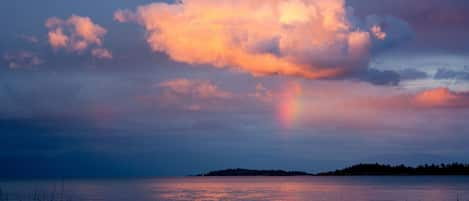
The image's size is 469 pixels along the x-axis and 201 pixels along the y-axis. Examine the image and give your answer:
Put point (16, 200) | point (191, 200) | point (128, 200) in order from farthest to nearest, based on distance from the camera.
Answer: point (128, 200), point (191, 200), point (16, 200)

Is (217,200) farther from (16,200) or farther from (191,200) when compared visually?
(16,200)

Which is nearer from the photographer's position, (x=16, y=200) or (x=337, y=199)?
(x=16, y=200)

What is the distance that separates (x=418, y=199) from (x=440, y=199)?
3.78 meters

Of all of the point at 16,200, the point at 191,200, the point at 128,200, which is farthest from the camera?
the point at 128,200

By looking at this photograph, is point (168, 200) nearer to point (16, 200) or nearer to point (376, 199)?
point (16, 200)

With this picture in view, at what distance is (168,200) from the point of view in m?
98.6

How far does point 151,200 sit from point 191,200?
8.87 meters

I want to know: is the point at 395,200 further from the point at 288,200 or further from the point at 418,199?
the point at 288,200

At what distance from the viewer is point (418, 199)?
105m

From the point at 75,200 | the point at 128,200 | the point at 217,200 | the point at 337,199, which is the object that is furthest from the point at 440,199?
the point at 75,200

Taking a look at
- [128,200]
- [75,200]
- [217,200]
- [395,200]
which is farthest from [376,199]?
[75,200]

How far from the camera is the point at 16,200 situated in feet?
300

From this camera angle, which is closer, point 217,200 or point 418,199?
point 217,200

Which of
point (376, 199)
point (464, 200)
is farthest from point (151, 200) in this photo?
point (464, 200)
